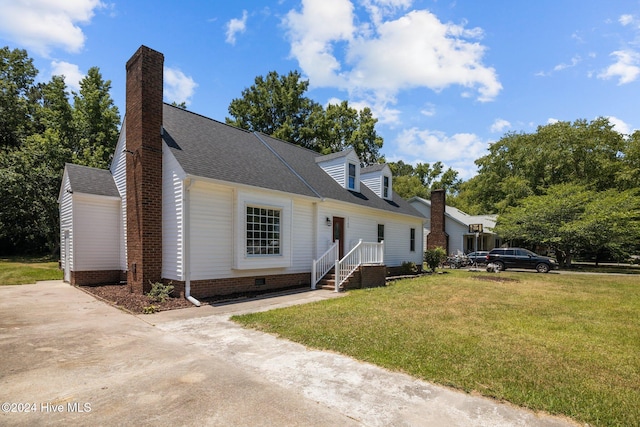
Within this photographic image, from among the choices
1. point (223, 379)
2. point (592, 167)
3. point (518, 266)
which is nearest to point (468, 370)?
point (223, 379)

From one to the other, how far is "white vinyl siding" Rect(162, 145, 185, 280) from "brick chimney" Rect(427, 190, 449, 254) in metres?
22.4

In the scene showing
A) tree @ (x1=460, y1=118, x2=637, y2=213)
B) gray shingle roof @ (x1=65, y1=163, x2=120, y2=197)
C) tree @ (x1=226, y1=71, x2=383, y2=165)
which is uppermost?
tree @ (x1=226, y1=71, x2=383, y2=165)

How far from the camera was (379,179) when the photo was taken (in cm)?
1878

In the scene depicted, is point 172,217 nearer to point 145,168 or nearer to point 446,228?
point 145,168

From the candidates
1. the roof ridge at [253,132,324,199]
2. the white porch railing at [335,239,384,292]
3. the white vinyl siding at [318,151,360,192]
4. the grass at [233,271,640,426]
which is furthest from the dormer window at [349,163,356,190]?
the grass at [233,271,640,426]

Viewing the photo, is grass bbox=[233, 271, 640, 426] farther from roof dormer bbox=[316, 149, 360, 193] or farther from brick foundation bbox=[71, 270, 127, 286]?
brick foundation bbox=[71, 270, 127, 286]

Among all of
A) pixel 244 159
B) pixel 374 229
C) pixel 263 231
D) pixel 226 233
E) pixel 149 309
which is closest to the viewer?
pixel 149 309

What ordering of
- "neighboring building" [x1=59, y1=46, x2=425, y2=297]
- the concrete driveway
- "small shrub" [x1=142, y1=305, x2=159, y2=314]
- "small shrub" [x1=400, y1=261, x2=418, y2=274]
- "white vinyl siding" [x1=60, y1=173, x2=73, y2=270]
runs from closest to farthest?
the concrete driveway, "small shrub" [x1=142, y1=305, x2=159, y2=314], "neighboring building" [x1=59, y1=46, x2=425, y2=297], "white vinyl siding" [x1=60, y1=173, x2=73, y2=270], "small shrub" [x1=400, y1=261, x2=418, y2=274]

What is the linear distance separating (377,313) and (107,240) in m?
10.4

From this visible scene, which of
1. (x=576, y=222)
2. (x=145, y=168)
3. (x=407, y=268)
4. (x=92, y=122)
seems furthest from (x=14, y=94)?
(x=576, y=222)

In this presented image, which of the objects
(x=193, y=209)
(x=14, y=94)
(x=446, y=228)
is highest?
(x=14, y=94)

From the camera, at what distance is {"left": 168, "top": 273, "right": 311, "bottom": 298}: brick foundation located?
9.27m

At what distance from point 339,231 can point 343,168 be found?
3613 millimetres

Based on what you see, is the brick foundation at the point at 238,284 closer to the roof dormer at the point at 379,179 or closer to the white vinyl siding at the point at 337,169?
the white vinyl siding at the point at 337,169
